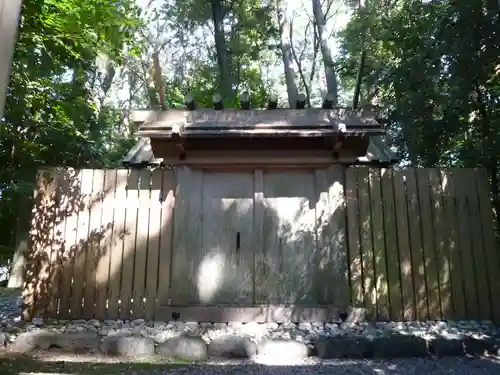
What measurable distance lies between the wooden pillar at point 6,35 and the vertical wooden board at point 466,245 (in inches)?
194

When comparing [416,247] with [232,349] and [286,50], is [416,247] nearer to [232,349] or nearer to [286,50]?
[232,349]

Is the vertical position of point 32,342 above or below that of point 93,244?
below

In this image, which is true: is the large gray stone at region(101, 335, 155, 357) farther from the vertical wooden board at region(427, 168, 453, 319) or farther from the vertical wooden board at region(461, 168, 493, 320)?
the vertical wooden board at region(461, 168, 493, 320)

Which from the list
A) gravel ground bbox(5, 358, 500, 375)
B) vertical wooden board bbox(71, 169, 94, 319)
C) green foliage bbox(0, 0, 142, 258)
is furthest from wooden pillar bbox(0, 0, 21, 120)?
vertical wooden board bbox(71, 169, 94, 319)

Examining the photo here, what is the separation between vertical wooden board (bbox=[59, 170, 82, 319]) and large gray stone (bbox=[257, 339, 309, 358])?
2369mm

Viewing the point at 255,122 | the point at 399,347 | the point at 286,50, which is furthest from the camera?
the point at 286,50

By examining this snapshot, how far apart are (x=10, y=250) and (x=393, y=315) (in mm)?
9028

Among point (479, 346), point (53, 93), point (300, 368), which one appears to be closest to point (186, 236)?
point (300, 368)

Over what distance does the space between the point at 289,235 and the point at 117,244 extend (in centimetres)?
208

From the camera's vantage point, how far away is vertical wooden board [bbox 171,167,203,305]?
5.00 meters

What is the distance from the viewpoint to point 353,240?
509cm

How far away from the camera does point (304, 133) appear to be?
513 cm

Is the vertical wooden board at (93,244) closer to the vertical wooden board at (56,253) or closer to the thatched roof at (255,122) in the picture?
the vertical wooden board at (56,253)

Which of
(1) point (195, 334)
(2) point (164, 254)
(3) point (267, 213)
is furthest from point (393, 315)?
(2) point (164, 254)
